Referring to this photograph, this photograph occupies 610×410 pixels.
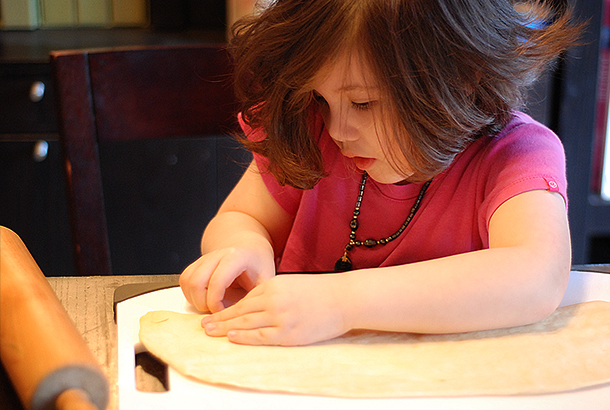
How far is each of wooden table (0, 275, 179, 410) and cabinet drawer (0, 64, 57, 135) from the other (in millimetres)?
1008

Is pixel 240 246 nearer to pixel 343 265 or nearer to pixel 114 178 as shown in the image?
pixel 343 265

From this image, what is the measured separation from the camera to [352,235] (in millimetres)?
839

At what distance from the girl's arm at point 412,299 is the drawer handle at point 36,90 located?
3.91 ft

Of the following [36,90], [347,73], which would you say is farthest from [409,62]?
[36,90]

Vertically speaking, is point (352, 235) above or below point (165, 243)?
above

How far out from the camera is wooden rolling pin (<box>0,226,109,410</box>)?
34cm

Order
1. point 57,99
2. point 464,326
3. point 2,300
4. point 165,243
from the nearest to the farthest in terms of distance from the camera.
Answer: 1. point 2,300
2. point 464,326
3. point 57,99
4. point 165,243

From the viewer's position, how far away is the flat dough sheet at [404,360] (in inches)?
18.5

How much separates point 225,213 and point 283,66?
25 cm

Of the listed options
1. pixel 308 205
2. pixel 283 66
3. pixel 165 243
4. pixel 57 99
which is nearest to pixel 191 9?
pixel 165 243

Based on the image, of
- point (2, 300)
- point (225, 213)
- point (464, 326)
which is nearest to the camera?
point (2, 300)

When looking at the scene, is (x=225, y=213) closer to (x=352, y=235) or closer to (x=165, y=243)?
(x=352, y=235)

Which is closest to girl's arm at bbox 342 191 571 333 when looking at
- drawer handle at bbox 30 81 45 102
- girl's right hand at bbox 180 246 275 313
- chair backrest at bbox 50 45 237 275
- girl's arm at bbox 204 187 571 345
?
girl's arm at bbox 204 187 571 345

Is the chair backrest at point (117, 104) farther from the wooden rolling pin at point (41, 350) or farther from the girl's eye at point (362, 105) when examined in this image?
the wooden rolling pin at point (41, 350)
